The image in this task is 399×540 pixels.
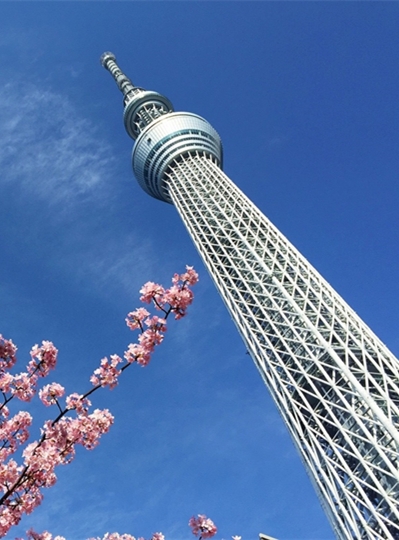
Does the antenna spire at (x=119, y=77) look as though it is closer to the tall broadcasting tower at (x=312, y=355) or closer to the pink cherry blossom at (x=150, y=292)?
the tall broadcasting tower at (x=312, y=355)

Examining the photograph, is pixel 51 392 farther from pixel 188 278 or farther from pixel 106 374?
pixel 188 278

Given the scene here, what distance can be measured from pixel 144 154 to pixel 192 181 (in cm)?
1091

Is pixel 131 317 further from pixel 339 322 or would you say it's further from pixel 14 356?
pixel 339 322

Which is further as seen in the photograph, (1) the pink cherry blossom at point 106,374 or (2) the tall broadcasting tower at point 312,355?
(2) the tall broadcasting tower at point 312,355

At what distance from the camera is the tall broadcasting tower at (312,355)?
852 inches

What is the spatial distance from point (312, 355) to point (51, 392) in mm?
21787

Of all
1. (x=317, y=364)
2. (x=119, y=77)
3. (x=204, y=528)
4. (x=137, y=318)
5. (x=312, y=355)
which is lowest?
(x=204, y=528)

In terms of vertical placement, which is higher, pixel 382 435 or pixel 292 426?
pixel 292 426

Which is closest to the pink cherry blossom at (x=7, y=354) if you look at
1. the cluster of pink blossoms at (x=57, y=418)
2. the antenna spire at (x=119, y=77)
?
the cluster of pink blossoms at (x=57, y=418)

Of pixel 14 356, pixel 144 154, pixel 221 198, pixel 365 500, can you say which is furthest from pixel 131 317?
pixel 144 154

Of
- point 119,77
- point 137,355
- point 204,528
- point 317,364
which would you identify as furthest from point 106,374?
point 119,77

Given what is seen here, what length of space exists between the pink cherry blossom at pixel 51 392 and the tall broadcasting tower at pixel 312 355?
18209mm

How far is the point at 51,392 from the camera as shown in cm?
768

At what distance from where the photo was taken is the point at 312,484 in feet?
80.3
